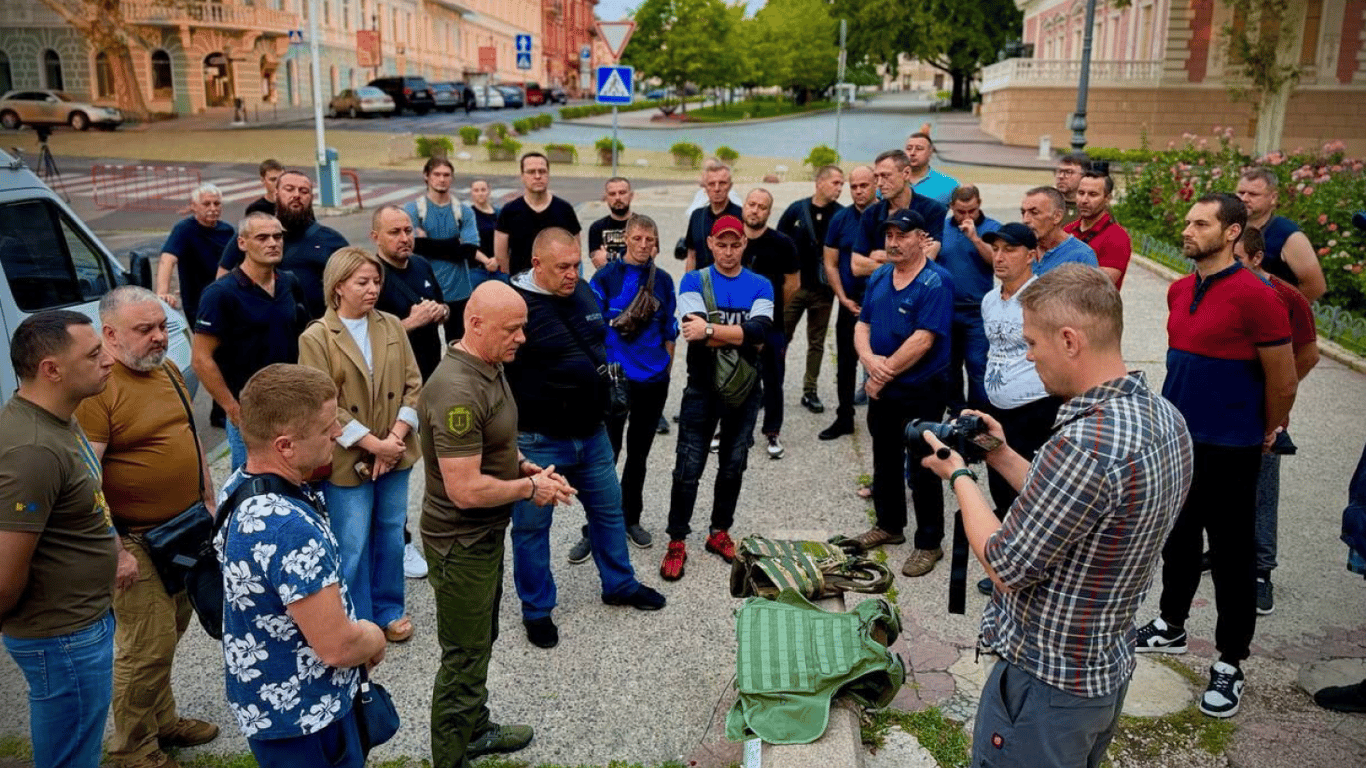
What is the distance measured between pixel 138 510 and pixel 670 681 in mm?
2424

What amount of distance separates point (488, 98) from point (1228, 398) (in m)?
60.3

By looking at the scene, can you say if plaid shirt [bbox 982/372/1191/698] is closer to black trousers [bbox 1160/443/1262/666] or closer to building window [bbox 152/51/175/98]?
black trousers [bbox 1160/443/1262/666]

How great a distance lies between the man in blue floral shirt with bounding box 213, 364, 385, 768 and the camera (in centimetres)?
272

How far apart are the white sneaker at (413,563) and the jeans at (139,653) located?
1.86m

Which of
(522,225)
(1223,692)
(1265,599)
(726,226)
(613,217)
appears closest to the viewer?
(1223,692)

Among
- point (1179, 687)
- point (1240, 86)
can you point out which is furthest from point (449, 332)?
point (1240, 86)

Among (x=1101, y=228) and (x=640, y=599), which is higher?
(x=1101, y=228)

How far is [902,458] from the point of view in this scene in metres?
6.02

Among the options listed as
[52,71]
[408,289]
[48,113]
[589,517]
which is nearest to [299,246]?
[408,289]

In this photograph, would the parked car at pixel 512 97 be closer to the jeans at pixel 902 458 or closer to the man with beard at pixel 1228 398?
the jeans at pixel 902 458

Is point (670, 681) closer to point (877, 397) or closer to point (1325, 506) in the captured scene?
point (877, 397)

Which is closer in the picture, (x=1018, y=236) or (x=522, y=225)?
(x=1018, y=236)

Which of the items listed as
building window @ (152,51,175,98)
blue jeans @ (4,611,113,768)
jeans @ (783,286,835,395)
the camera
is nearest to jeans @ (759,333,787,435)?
jeans @ (783,286,835,395)

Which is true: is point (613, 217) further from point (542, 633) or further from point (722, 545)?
point (542, 633)
